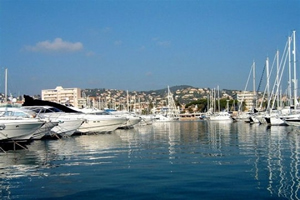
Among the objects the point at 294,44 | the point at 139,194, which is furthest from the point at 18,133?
the point at 294,44

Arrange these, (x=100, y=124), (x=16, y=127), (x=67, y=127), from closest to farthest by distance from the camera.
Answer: (x=16, y=127)
(x=67, y=127)
(x=100, y=124)

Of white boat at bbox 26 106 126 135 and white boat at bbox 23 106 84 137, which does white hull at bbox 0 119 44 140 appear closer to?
white boat at bbox 26 106 126 135

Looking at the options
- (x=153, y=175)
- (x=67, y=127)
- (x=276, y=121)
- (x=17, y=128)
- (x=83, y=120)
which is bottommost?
(x=153, y=175)

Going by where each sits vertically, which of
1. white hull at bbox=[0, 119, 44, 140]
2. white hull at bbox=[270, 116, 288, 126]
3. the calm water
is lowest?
the calm water

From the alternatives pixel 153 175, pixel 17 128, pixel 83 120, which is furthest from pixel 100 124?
pixel 153 175

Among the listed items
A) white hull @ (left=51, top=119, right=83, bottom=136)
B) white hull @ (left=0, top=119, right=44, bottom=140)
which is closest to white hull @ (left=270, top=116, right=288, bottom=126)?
white hull @ (left=51, top=119, right=83, bottom=136)

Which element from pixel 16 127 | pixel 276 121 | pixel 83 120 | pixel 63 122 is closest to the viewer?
pixel 16 127

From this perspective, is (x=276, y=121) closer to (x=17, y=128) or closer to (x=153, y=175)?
(x=17, y=128)

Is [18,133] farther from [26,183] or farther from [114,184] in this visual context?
[114,184]

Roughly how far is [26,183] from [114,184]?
10.1 ft

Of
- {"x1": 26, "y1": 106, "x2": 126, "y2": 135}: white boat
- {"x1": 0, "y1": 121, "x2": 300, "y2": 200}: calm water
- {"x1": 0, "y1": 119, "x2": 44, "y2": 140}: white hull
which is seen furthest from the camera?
{"x1": 26, "y1": 106, "x2": 126, "y2": 135}: white boat

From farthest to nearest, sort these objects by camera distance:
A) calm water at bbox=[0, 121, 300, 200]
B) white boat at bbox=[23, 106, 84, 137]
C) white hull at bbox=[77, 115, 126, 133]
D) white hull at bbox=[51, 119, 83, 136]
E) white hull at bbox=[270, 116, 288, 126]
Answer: white hull at bbox=[270, 116, 288, 126] → white hull at bbox=[77, 115, 126, 133] → white hull at bbox=[51, 119, 83, 136] → white boat at bbox=[23, 106, 84, 137] → calm water at bbox=[0, 121, 300, 200]

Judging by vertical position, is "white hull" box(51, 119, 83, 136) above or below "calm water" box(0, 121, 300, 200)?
above

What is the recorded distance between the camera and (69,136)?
38.0m
